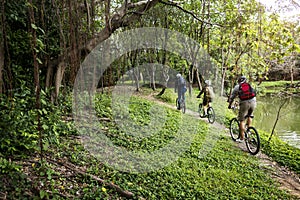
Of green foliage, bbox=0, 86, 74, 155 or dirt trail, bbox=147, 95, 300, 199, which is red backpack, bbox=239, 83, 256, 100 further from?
green foliage, bbox=0, 86, 74, 155

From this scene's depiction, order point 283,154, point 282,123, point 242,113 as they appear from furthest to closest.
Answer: point 282,123 → point 283,154 → point 242,113

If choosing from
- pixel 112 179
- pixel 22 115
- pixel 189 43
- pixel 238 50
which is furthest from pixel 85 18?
pixel 238 50

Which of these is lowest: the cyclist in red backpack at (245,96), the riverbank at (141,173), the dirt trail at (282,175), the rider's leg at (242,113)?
the dirt trail at (282,175)

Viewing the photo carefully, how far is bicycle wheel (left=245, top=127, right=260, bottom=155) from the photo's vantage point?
5.57 m

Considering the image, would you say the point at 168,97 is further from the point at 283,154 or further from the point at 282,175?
the point at 282,175

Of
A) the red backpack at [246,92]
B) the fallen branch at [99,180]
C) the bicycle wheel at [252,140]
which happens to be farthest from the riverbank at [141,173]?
the red backpack at [246,92]

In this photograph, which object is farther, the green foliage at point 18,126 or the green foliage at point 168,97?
the green foliage at point 168,97

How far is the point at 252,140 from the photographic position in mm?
5762

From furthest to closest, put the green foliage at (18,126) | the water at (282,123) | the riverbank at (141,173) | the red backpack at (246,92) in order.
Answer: the water at (282,123) → the red backpack at (246,92) → the green foliage at (18,126) → the riverbank at (141,173)

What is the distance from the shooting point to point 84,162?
12.3 feet

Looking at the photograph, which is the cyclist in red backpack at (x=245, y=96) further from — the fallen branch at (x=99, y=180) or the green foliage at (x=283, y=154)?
the fallen branch at (x=99, y=180)

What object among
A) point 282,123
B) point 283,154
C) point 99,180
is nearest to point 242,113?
point 283,154

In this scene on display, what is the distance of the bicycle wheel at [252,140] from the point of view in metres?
5.57

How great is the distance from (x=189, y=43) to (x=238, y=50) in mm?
2289
